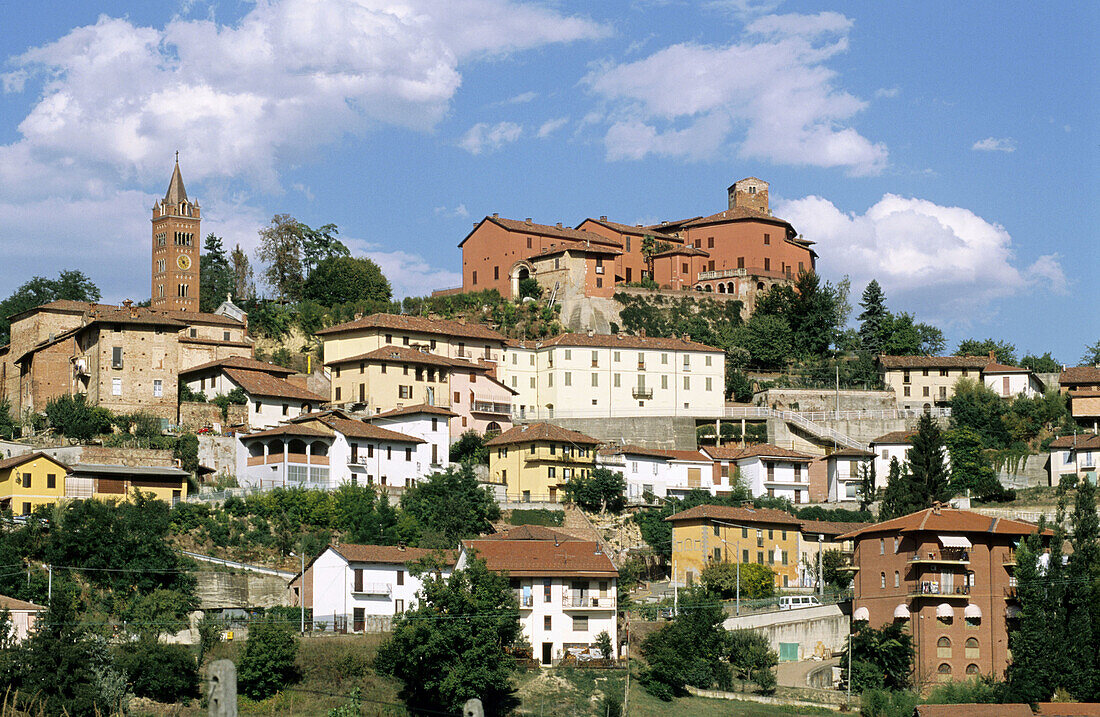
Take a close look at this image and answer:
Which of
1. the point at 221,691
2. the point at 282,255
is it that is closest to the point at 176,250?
the point at 282,255

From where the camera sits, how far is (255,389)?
244ft

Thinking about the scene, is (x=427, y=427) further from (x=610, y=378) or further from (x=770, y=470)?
(x=770, y=470)

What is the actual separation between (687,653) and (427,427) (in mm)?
25073

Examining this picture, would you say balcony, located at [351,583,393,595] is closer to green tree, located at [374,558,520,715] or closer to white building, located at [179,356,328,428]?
green tree, located at [374,558,520,715]

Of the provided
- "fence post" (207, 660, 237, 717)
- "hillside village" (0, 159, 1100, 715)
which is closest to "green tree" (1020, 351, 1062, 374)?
"hillside village" (0, 159, 1100, 715)

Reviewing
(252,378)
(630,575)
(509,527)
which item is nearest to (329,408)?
(252,378)

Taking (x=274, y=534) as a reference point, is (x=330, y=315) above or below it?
above

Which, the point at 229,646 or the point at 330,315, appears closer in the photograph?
the point at 229,646

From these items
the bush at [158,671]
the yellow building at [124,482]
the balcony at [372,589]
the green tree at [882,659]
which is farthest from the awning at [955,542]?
the yellow building at [124,482]

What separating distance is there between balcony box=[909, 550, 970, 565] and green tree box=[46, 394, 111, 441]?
3980cm

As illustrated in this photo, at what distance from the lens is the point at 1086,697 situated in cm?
5306

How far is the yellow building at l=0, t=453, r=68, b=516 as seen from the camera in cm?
6325

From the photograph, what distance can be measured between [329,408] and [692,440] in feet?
76.1

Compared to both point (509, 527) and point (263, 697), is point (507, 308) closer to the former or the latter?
point (509, 527)
